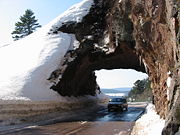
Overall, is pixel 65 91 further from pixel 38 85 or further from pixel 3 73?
pixel 3 73

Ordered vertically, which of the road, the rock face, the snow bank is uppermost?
the rock face

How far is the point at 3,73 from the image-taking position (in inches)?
1252

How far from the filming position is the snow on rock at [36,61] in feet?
92.1

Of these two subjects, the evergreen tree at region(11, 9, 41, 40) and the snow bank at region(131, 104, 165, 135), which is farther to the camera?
the evergreen tree at region(11, 9, 41, 40)

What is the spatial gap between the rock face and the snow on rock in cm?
119

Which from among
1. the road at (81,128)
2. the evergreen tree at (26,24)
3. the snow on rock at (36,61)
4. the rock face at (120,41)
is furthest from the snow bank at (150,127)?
the evergreen tree at (26,24)

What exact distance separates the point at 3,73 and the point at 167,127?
26.3 meters

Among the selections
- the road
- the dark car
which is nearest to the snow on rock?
the road

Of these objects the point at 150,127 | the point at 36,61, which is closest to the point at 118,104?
the point at 36,61

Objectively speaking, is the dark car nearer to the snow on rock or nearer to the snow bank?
the snow on rock

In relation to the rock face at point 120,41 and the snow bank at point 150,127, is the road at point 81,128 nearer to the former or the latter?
the snow bank at point 150,127

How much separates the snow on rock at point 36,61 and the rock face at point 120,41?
1.19 m

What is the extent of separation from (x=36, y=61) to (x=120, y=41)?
11.0 m

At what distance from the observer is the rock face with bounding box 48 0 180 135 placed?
48.5 feet
